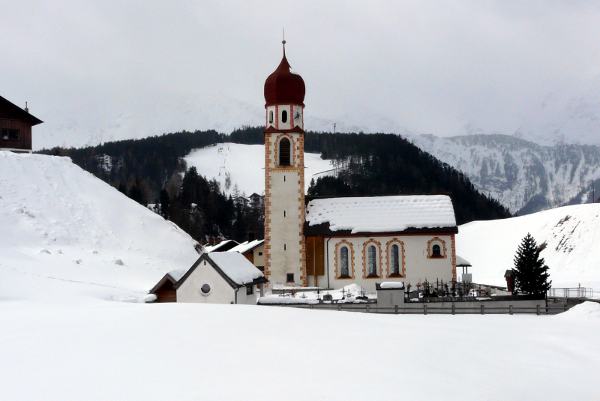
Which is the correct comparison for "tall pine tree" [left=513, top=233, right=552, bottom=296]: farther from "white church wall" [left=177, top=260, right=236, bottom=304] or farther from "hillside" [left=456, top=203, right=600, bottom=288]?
"white church wall" [left=177, top=260, right=236, bottom=304]

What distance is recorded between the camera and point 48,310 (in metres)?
24.1

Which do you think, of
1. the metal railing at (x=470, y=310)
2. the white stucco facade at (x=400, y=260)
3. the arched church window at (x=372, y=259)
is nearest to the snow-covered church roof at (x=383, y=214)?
the white stucco facade at (x=400, y=260)

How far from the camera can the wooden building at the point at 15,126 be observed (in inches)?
2347

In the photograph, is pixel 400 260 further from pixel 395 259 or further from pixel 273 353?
pixel 273 353

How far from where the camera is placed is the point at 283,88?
156ft

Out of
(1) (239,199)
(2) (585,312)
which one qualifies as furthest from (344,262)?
(1) (239,199)

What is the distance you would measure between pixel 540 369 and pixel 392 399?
5.96 m

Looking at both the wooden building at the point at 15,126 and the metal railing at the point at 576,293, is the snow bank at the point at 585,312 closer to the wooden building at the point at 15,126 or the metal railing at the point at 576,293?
the metal railing at the point at 576,293

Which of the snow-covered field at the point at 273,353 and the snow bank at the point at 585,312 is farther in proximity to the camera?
the snow bank at the point at 585,312

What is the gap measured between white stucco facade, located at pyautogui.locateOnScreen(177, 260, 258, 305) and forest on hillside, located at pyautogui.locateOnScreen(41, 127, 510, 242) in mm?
58723

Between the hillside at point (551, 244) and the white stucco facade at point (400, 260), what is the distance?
20.7 meters

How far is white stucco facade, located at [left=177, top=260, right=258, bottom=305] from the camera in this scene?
34312 mm

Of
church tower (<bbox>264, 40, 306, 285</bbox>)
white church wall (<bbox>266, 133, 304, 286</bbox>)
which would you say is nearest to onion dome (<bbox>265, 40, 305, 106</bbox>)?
church tower (<bbox>264, 40, 306, 285</bbox>)

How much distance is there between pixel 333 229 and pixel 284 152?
6981 millimetres
